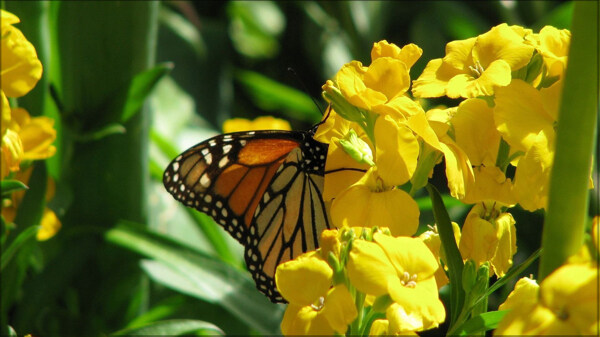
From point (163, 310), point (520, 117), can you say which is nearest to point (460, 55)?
point (520, 117)

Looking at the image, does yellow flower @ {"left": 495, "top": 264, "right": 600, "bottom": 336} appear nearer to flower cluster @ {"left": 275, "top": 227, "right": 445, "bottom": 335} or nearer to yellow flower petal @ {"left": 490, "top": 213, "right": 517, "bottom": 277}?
flower cluster @ {"left": 275, "top": 227, "right": 445, "bottom": 335}

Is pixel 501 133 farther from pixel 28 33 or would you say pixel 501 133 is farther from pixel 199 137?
pixel 199 137

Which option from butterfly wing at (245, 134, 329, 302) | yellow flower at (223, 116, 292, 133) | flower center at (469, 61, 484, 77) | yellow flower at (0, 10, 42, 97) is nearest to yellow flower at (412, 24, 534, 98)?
flower center at (469, 61, 484, 77)

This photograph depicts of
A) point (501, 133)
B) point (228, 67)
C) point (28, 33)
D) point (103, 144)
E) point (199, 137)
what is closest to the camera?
point (501, 133)

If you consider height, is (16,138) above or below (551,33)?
below

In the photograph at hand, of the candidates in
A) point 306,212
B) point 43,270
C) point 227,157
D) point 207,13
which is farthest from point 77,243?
point 207,13

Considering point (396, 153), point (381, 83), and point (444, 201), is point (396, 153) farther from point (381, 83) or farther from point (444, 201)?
point (444, 201)
